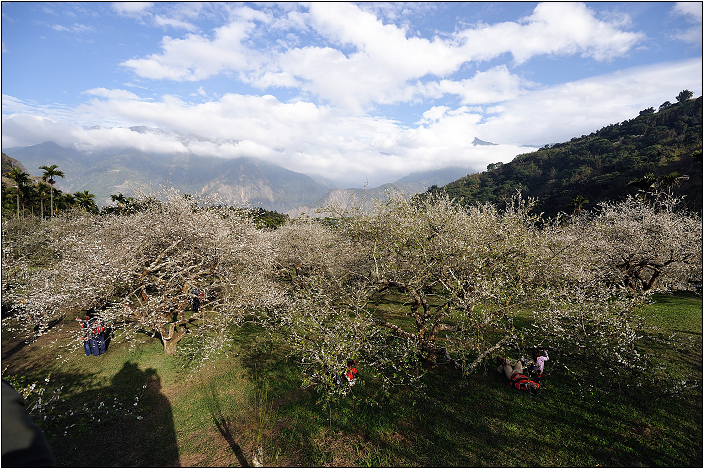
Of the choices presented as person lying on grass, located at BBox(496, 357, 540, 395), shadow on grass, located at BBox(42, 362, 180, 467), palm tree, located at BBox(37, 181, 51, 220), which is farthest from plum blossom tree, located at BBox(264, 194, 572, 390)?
palm tree, located at BBox(37, 181, 51, 220)

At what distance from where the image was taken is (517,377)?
10391 millimetres

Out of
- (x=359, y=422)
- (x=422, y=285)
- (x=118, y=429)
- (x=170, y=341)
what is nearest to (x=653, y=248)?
(x=422, y=285)

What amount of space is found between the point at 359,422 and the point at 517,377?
248 inches

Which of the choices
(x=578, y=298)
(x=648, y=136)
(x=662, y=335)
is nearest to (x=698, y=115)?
(x=648, y=136)

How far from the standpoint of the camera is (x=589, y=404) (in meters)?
9.37

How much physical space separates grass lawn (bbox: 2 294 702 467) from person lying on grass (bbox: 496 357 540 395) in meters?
0.33

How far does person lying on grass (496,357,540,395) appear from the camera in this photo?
10.0m

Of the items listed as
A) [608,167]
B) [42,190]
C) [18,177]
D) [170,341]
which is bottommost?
[170,341]

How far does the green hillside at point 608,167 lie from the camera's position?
64.6 meters

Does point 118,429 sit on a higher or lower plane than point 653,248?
lower

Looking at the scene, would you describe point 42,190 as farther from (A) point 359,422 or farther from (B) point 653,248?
(B) point 653,248

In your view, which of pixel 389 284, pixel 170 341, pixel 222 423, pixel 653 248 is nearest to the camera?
pixel 222 423

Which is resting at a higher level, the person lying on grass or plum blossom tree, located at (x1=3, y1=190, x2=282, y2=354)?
plum blossom tree, located at (x1=3, y1=190, x2=282, y2=354)

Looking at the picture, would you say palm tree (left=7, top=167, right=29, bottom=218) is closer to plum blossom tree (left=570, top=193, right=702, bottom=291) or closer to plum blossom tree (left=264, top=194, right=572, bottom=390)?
plum blossom tree (left=264, top=194, right=572, bottom=390)
